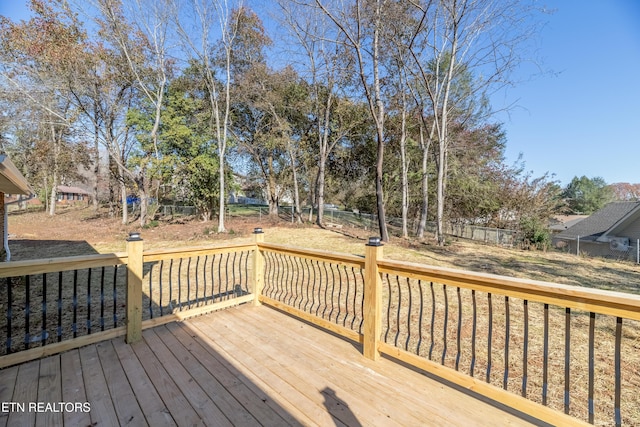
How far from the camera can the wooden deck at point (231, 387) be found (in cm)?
168

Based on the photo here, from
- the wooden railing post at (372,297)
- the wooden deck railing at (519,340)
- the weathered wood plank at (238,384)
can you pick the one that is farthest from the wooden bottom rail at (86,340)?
the wooden railing post at (372,297)

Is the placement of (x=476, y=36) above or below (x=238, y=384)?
above

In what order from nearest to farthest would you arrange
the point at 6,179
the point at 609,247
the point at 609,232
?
the point at 6,179
the point at 609,232
the point at 609,247

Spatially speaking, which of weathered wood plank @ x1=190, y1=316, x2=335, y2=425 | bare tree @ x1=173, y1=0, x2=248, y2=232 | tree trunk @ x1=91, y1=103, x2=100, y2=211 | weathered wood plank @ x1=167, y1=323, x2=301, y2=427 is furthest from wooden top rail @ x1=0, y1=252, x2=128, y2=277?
tree trunk @ x1=91, y1=103, x2=100, y2=211

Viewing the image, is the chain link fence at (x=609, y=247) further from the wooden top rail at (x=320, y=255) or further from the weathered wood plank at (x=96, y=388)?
the weathered wood plank at (x=96, y=388)

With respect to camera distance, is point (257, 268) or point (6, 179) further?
point (6, 179)

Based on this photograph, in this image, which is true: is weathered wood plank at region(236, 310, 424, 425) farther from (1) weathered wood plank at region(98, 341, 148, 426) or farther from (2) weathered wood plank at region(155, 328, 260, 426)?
(1) weathered wood plank at region(98, 341, 148, 426)

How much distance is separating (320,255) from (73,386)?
6.72 ft

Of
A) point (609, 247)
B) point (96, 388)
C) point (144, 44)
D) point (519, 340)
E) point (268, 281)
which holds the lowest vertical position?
point (609, 247)

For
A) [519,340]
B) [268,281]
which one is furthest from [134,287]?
[519,340]

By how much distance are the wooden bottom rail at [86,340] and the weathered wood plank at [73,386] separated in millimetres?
71

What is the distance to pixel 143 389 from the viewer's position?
193cm

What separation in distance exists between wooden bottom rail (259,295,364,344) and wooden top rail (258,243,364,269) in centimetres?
61

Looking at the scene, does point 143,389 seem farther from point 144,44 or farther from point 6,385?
point 144,44
